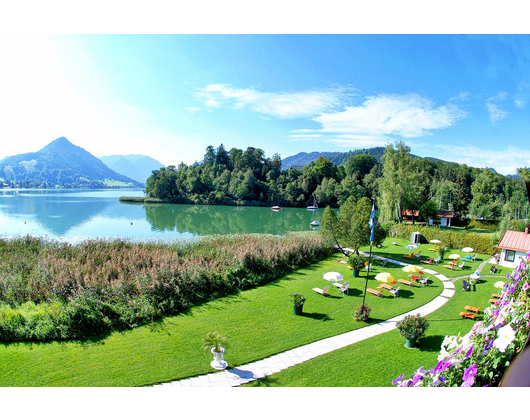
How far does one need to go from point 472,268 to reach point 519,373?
19.9 m

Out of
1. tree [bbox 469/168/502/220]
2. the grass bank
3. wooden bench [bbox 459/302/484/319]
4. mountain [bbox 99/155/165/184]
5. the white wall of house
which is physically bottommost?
the grass bank

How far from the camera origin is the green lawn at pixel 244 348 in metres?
6.82

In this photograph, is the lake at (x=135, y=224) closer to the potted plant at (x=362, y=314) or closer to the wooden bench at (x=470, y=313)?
the potted plant at (x=362, y=314)

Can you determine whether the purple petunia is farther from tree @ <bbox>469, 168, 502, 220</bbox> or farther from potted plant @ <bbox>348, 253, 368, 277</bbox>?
tree @ <bbox>469, 168, 502, 220</bbox>

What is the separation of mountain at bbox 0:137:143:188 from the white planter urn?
84.6 metres

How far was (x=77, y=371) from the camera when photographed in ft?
22.7

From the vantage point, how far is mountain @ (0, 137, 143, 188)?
8369 centimetres

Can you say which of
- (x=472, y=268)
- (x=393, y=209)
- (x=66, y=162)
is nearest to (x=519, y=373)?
(x=472, y=268)

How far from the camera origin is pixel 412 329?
8.22 meters

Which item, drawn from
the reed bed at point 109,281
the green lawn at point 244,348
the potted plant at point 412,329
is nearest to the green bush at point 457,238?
the green lawn at point 244,348

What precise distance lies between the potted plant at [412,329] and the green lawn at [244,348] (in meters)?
0.26

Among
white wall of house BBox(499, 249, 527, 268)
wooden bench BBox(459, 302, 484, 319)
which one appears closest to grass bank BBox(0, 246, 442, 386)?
wooden bench BBox(459, 302, 484, 319)

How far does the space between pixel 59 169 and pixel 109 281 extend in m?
124
